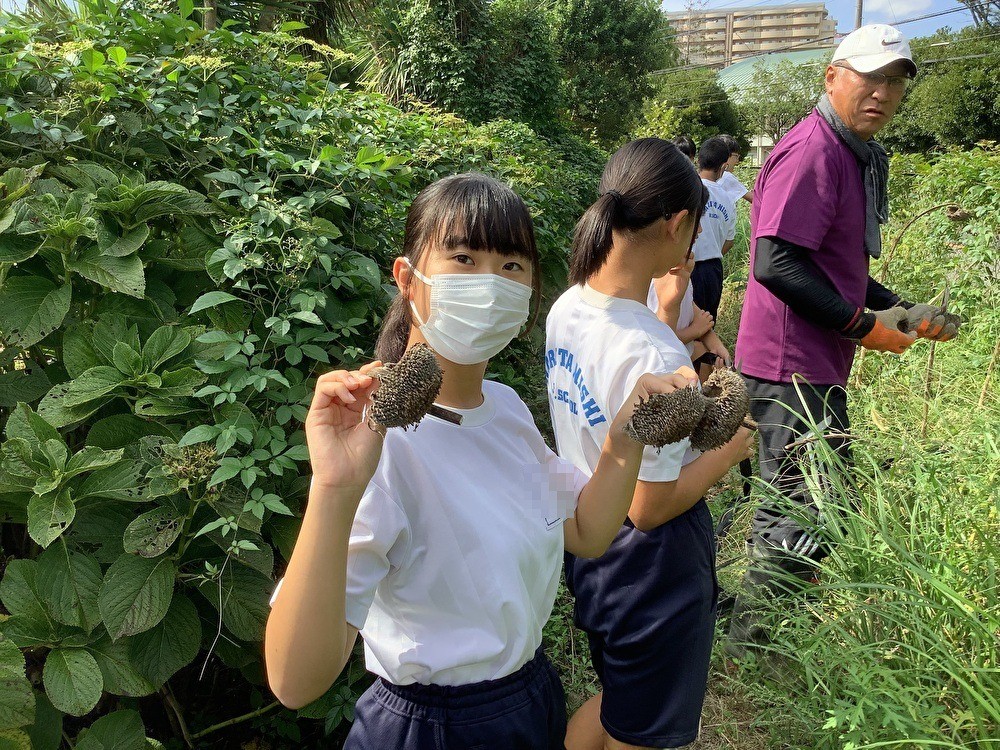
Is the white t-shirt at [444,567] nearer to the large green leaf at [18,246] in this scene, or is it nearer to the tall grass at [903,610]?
the tall grass at [903,610]

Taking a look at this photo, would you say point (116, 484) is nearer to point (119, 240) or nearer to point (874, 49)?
point (119, 240)

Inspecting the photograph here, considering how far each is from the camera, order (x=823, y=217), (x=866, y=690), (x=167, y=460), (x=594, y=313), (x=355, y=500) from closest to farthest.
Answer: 1. (x=355, y=500)
2. (x=167, y=460)
3. (x=866, y=690)
4. (x=594, y=313)
5. (x=823, y=217)

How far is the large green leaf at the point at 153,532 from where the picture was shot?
5.11 feet

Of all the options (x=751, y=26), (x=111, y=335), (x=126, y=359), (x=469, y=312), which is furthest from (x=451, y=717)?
(x=751, y=26)

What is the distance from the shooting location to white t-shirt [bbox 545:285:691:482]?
1.66 metres

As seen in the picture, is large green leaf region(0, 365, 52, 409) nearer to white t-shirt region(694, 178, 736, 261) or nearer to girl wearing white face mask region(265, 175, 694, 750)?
girl wearing white face mask region(265, 175, 694, 750)

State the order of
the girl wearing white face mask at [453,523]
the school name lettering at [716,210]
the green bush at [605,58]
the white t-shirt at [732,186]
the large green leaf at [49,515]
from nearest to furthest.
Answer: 1. the girl wearing white face mask at [453,523]
2. the large green leaf at [49,515]
3. the school name lettering at [716,210]
4. the white t-shirt at [732,186]
5. the green bush at [605,58]

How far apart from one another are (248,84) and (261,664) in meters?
1.69

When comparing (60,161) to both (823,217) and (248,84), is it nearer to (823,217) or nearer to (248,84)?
(248,84)

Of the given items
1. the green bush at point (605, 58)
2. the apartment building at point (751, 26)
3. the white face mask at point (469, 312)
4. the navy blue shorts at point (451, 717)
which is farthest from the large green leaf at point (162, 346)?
the apartment building at point (751, 26)

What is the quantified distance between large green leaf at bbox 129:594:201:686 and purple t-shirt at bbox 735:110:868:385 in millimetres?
2020

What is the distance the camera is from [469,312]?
1.28 meters

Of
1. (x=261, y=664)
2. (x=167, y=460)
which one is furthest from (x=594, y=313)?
(x=261, y=664)

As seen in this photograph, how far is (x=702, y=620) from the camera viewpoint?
1812mm
